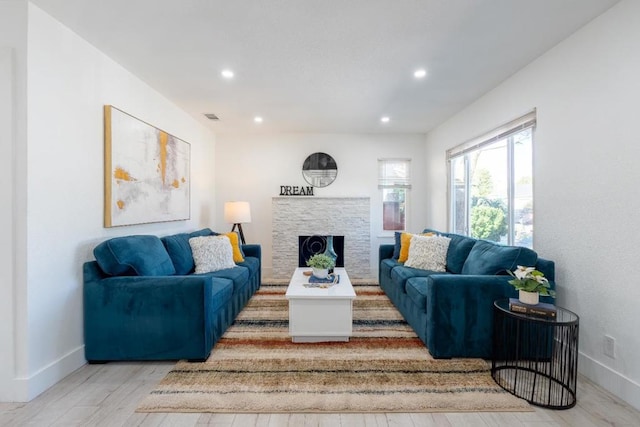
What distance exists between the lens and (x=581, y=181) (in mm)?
2273

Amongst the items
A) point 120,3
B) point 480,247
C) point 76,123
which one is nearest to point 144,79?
point 76,123

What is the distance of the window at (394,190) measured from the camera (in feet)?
17.9

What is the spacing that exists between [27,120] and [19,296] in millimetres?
1118

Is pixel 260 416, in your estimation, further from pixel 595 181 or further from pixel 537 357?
pixel 595 181

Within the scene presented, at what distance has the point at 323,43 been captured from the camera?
242cm

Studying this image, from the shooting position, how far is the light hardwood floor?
68.2 inches

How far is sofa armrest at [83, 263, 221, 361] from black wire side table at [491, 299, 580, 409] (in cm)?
219

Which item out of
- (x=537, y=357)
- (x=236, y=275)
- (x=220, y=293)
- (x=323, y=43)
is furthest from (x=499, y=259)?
(x=236, y=275)

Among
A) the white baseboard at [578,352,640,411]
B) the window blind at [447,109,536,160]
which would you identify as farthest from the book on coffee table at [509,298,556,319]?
the window blind at [447,109,536,160]

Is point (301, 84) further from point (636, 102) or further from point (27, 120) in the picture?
point (636, 102)

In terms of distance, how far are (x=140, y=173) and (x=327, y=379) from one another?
2593 millimetres

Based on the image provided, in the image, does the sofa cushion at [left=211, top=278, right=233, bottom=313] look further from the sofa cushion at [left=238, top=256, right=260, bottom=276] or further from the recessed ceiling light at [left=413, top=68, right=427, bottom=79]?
the recessed ceiling light at [left=413, top=68, right=427, bottom=79]

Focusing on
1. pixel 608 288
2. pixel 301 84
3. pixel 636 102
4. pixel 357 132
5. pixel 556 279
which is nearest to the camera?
pixel 636 102

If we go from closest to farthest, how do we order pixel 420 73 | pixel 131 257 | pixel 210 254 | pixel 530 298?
pixel 530 298 < pixel 131 257 < pixel 420 73 < pixel 210 254
